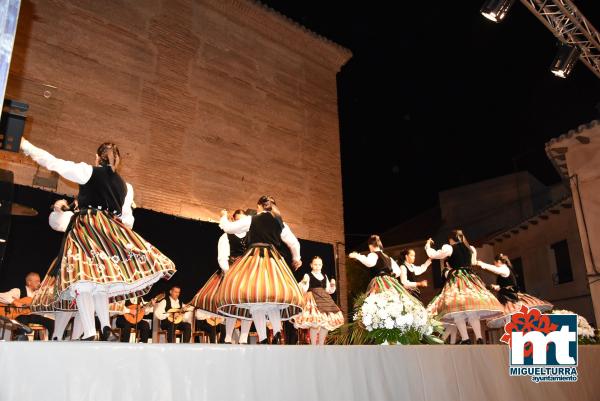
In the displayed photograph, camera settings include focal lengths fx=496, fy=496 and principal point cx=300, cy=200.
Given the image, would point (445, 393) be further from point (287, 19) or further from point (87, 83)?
point (287, 19)

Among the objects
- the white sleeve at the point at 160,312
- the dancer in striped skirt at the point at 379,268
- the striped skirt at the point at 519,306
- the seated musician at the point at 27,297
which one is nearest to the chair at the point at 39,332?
the seated musician at the point at 27,297

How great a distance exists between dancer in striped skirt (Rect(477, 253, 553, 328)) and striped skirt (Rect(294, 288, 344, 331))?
2192 mm

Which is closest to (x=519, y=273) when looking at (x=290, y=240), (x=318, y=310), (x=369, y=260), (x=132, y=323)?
(x=318, y=310)

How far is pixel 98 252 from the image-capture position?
3.50 metres

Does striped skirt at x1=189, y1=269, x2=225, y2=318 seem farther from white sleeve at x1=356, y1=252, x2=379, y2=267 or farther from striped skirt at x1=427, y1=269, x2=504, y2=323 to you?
striped skirt at x1=427, y1=269, x2=504, y2=323

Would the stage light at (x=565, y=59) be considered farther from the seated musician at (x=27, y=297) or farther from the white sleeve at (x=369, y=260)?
the seated musician at (x=27, y=297)

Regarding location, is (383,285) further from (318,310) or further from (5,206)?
(5,206)

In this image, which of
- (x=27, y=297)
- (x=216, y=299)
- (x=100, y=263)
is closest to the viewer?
(x=100, y=263)

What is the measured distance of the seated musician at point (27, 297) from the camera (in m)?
6.21

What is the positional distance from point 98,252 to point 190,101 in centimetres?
680

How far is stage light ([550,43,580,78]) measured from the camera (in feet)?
25.0

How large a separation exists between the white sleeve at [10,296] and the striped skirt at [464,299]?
523 centimetres

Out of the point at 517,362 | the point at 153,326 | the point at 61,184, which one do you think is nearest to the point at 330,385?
the point at 517,362

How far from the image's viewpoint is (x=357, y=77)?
15062mm
